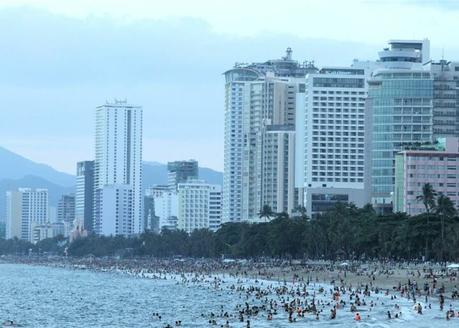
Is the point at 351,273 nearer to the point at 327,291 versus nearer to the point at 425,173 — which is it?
the point at 327,291

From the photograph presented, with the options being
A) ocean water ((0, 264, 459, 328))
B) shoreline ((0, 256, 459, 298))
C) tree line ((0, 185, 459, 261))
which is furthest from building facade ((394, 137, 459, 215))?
ocean water ((0, 264, 459, 328))

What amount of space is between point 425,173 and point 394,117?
2319cm

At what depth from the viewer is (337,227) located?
162 meters

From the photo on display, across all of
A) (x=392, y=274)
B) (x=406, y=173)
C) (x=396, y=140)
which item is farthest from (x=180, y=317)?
(x=396, y=140)

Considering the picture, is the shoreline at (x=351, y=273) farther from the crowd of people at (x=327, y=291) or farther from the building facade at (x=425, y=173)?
the building facade at (x=425, y=173)

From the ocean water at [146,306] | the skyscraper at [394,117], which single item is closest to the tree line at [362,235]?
the skyscraper at [394,117]

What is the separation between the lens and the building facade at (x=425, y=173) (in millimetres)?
174500

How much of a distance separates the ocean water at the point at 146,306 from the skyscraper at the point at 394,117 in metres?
46.5

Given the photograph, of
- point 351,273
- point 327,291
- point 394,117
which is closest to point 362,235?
point 351,273

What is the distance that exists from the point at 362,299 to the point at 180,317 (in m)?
15.5

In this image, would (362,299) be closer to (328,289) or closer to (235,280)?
(328,289)

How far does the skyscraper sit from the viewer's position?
19525 centimetres

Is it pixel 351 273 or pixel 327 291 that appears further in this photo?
pixel 351 273

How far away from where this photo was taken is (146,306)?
Result: 110 metres
